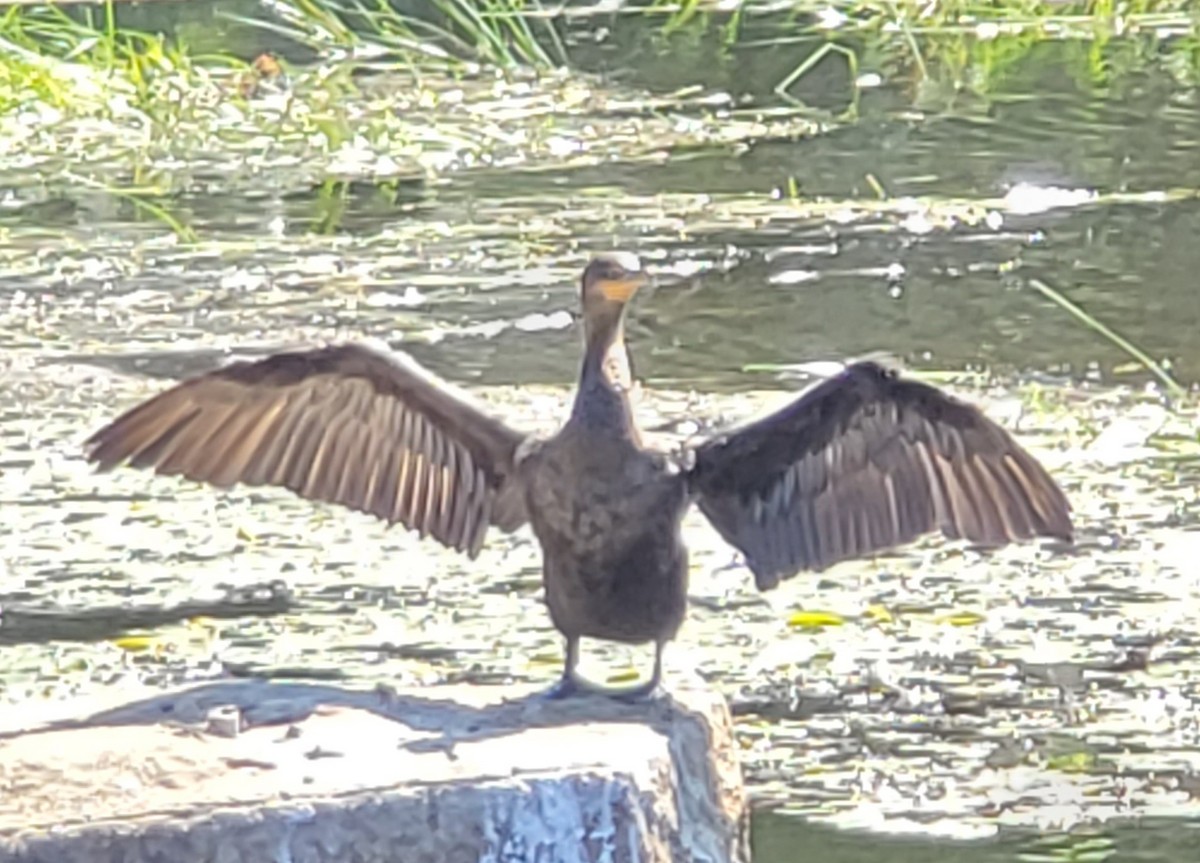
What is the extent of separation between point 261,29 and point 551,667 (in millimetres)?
8352

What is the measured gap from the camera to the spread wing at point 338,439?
474 centimetres

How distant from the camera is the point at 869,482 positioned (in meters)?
4.75

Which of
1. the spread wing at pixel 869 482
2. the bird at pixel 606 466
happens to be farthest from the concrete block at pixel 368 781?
the spread wing at pixel 869 482

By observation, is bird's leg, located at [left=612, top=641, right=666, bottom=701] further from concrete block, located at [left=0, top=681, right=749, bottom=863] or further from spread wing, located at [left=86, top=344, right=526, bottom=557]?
spread wing, located at [left=86, top=344, right=526, bottom=557]

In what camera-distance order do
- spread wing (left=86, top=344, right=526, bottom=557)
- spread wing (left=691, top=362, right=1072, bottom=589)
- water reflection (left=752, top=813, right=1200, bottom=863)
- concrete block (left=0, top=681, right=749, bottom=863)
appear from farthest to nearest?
water reflection (left=752, top=813, right=1200, bottom=863) < spread wing (left=86, top=344, right=526, bottom=557) < spread wing (left=691, top=362, right=1072, bottom=589) < concrete block (left=0, top=681, right=749, bottom=863)

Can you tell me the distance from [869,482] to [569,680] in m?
0.51

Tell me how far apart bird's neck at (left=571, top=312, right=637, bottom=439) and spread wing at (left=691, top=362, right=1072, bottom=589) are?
0.43 ft

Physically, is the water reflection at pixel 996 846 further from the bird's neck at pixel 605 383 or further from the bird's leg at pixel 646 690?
the bird's neck at pixel 605 383

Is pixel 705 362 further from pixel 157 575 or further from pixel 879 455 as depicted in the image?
pixel 879 455

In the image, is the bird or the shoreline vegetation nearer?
the bird

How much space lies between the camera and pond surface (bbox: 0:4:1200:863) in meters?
5.36

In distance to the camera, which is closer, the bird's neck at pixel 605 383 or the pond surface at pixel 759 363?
the bird's neck at pixel 605 383

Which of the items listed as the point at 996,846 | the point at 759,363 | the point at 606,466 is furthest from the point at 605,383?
the point at 759,363

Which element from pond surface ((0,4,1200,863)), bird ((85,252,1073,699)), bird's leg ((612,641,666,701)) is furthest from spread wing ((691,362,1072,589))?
pond surface ((0,4,1200,863))
